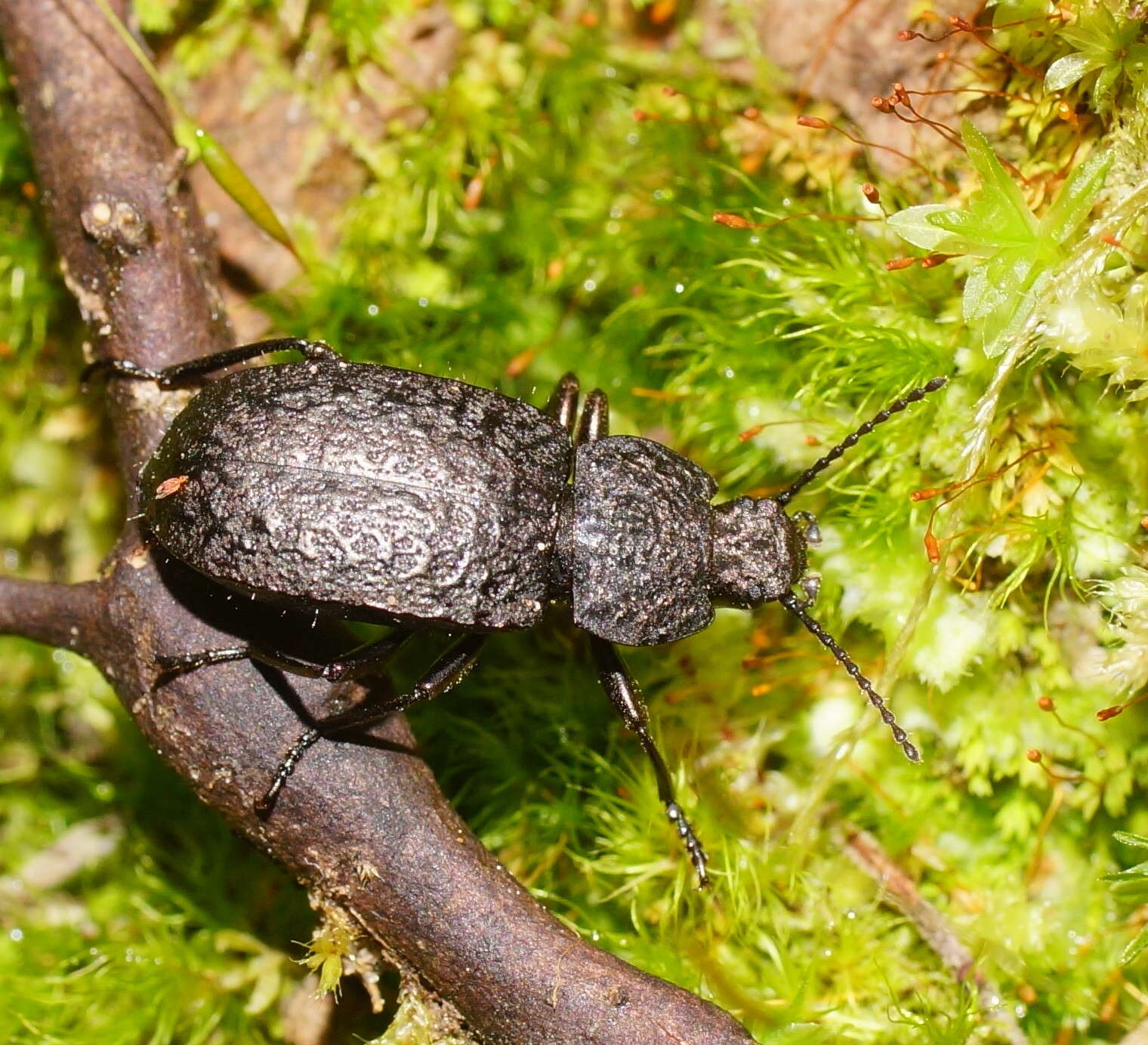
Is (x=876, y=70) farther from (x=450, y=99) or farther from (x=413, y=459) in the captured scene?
(x=413, y=459)

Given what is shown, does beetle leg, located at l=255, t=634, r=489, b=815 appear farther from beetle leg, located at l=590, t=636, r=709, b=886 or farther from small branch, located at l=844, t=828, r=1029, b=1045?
small branch, located at l=844, t=828, r=1029, b=1045

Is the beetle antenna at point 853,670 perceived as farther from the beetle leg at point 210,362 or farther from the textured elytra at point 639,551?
the beetle leg at point 210,362

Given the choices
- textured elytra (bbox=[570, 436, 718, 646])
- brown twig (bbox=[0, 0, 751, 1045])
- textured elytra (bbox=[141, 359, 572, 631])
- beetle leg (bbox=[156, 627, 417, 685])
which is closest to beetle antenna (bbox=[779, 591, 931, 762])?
textured elytra (bbox=[570, 436, 718, 646])

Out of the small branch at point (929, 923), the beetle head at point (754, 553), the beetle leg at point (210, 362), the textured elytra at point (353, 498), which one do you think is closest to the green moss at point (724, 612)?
the small branch at point (929, 923)

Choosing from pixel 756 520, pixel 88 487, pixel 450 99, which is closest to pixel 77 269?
pixel 88 487

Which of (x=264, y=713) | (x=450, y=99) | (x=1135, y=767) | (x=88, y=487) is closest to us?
(x=264, y=713)

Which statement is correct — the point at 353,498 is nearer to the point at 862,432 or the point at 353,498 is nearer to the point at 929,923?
the point at 862,432
